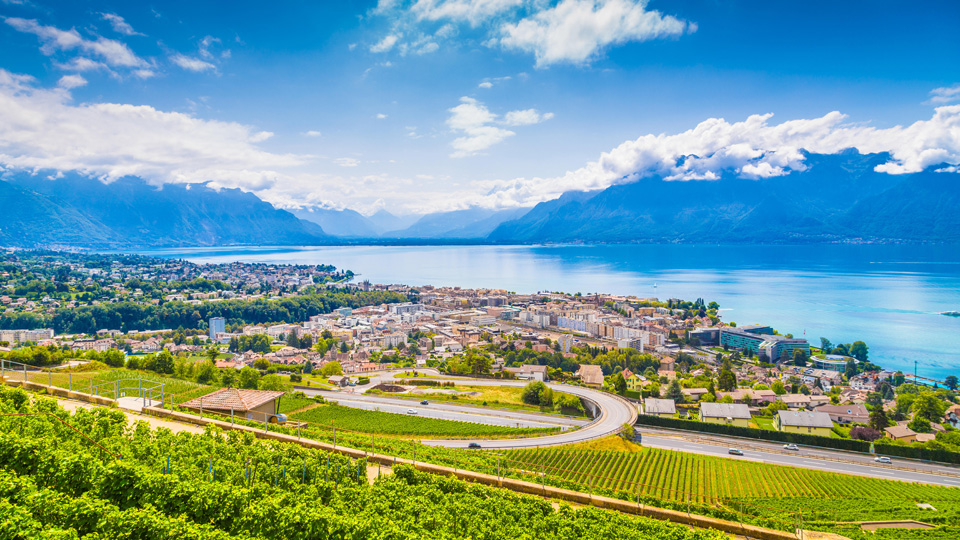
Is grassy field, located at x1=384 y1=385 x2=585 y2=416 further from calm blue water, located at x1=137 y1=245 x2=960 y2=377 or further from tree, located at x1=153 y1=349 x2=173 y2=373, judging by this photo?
calm blue water, located at x1=137 y1=245 x2=960 y2=377

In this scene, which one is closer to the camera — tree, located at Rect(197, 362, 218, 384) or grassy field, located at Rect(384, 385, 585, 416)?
tree, located at Rect(197, 362, 218, 384)

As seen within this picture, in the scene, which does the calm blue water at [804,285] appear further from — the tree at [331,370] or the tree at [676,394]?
the tree at [331,370]

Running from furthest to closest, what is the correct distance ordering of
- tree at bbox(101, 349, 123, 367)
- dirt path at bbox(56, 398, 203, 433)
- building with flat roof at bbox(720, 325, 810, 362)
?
building with flat roof at bbox(720, 325, 810, 362)
tree at bbox(101, 349, 123, 367)
dirt path at bbox(56, 398, 203, 433)

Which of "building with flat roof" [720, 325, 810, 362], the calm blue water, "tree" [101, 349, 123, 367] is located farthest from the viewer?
the calm blue water

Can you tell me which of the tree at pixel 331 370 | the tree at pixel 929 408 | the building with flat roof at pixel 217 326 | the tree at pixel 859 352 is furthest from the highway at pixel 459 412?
the building with flat roof at pixel 217 326

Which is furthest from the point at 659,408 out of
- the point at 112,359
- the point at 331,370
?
the point at 112,359

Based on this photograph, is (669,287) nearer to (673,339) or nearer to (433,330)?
(673,339)

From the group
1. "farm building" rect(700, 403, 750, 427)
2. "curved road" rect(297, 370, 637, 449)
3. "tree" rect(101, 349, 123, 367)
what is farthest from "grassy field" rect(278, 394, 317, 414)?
"farm building" rect(700, 403, 750, 427)

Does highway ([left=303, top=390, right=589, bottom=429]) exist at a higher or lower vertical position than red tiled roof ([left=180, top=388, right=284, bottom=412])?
lower
